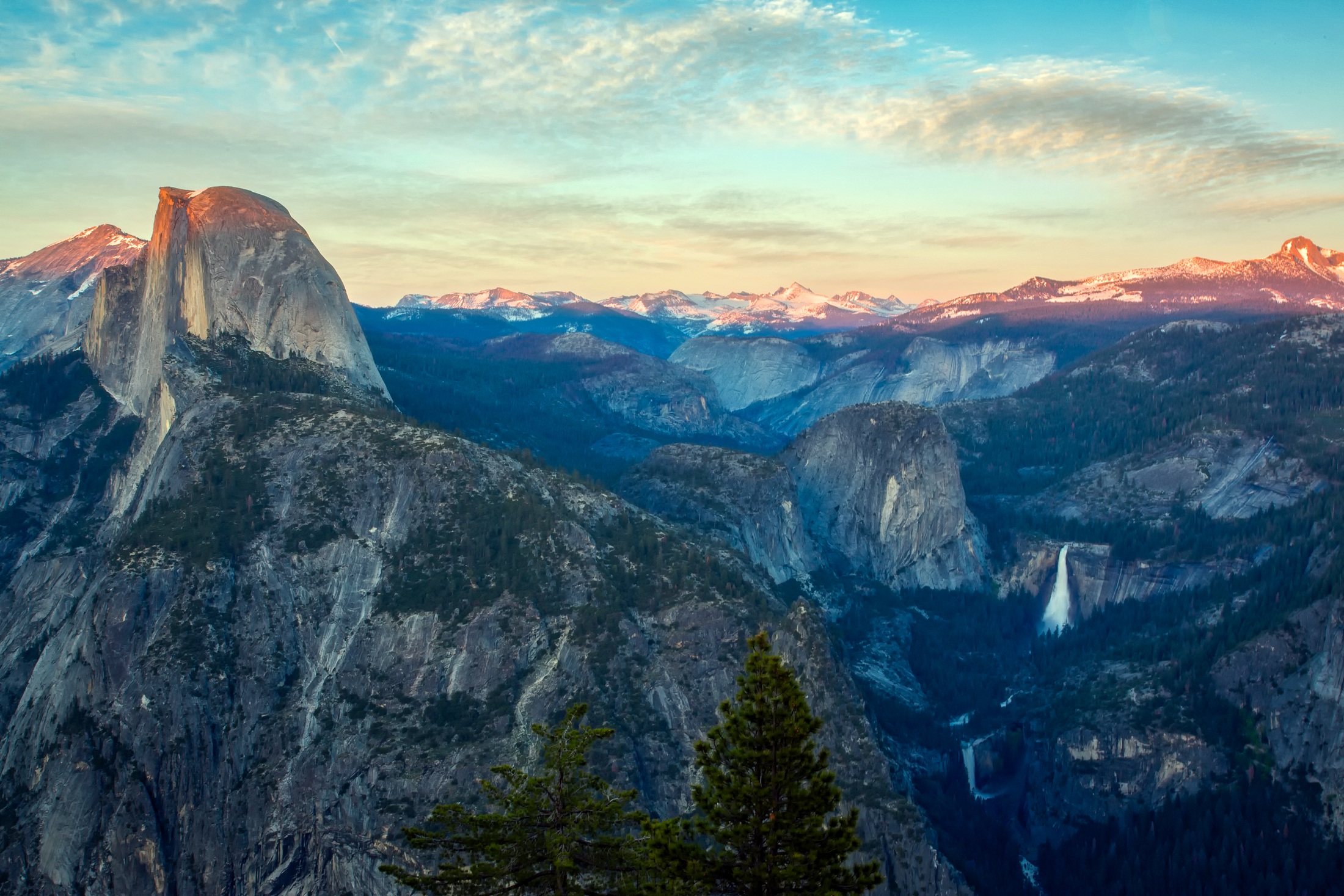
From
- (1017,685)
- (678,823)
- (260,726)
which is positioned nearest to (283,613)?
(260,726)

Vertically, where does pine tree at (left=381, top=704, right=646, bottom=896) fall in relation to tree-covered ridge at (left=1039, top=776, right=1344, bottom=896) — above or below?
above

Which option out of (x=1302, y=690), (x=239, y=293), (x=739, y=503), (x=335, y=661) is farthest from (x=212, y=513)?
(x=1302, y=690)

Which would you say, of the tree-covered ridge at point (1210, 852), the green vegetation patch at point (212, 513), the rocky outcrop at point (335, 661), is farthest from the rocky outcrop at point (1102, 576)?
the green vegetation patch at point (212, 513)

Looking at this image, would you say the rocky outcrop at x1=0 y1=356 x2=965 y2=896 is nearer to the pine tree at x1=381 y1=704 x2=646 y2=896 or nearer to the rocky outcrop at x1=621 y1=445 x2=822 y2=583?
the rocky outcrop at x1=621 y1=445 x2=822 y2=583

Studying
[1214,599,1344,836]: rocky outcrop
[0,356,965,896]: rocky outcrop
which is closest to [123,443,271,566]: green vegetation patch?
[0,356,965,896]: rocky outcrop

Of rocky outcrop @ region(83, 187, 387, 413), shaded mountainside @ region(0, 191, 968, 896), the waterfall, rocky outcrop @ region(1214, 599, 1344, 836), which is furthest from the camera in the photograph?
rocky outcrop @ region(83, 187, 387, 413)

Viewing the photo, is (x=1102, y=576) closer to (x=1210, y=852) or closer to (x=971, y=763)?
(x=971, y=763)

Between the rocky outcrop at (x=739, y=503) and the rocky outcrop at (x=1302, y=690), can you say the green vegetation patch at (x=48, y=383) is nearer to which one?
the rocky outcrop at (x=739, y=503)
